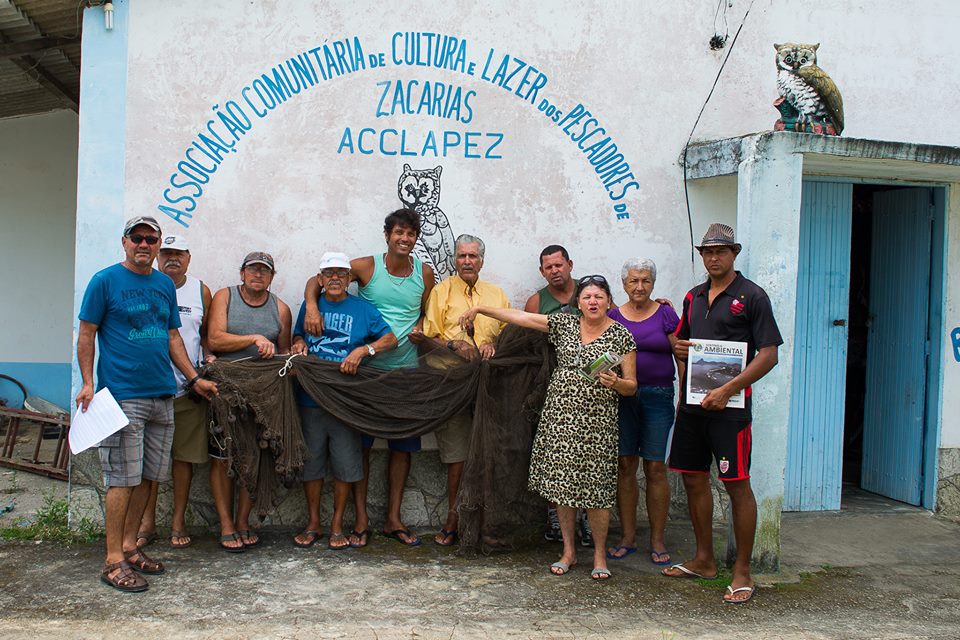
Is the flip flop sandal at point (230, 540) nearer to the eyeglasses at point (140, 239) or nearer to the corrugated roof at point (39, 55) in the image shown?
the eyeglasses at point (140, 239)

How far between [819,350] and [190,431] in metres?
4.60

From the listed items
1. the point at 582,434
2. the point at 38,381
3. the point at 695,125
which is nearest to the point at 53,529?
the point at 582,434

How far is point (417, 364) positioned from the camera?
17.4 ft

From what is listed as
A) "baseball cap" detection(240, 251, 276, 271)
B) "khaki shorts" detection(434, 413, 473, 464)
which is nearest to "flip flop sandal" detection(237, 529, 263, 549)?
"khaki shorts" detection(434, 413, 473, 464)

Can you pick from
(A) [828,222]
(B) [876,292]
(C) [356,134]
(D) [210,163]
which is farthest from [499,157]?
(B) [876,292]

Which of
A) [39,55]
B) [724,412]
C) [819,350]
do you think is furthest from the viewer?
[39,55]

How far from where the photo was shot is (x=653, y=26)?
234 inches

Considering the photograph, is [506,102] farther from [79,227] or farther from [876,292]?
[876,292]

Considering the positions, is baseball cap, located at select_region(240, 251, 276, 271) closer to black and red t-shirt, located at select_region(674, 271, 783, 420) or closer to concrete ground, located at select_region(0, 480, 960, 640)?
concrete ground, located at select_region(0, 480, 960, 640)

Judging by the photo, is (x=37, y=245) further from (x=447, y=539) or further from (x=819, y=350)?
(x=819, y=350)

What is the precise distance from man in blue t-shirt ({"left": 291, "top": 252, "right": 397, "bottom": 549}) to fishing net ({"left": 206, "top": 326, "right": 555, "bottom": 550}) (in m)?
0.12

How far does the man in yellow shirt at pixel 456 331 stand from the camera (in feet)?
17.3

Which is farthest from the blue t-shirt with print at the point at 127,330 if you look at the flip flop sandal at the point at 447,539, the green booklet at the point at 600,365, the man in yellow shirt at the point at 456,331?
the green booklet at the point at 600,365

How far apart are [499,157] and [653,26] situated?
1493mm
